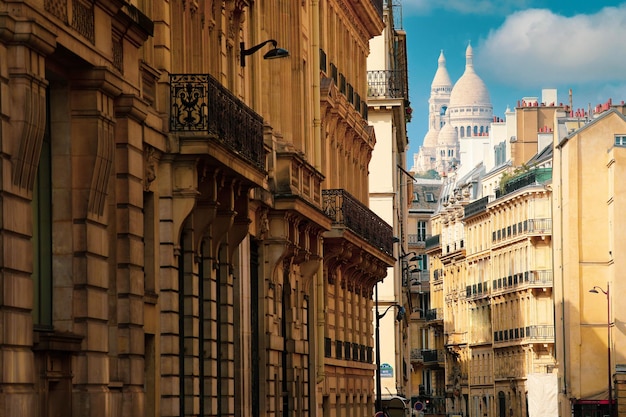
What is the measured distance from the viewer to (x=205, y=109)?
3006cm

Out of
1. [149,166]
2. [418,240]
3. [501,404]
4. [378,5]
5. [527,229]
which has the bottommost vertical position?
[501,404]

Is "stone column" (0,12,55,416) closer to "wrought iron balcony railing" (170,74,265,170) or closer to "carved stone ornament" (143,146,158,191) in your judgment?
"carved stone ornament" (143,146,158,191)

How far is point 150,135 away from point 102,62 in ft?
12.9

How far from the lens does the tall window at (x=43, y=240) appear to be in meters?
22.6

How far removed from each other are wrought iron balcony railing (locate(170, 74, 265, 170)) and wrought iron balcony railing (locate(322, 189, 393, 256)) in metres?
15.7

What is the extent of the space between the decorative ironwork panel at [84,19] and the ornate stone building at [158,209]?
0.11 ft

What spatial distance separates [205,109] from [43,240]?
7.46 meters

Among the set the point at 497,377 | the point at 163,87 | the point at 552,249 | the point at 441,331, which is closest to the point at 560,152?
the point at 552,249

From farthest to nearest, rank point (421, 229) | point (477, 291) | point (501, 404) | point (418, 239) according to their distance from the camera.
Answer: point (421, 229) < point (418, 239) < point (477, 291) < point (501, 404)

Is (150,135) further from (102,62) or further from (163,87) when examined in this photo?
(102,62)

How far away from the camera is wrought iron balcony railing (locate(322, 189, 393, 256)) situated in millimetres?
53125

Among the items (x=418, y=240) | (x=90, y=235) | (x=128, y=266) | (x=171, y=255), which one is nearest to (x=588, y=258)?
(x=418, y=240)

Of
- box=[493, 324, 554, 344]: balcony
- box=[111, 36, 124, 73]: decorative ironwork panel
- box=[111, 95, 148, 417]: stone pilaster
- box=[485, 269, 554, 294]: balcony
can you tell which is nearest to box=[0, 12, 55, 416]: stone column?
box=[111, 36, 124, 73]: decorative ironwork panel

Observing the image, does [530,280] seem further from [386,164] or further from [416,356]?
[386,164]
